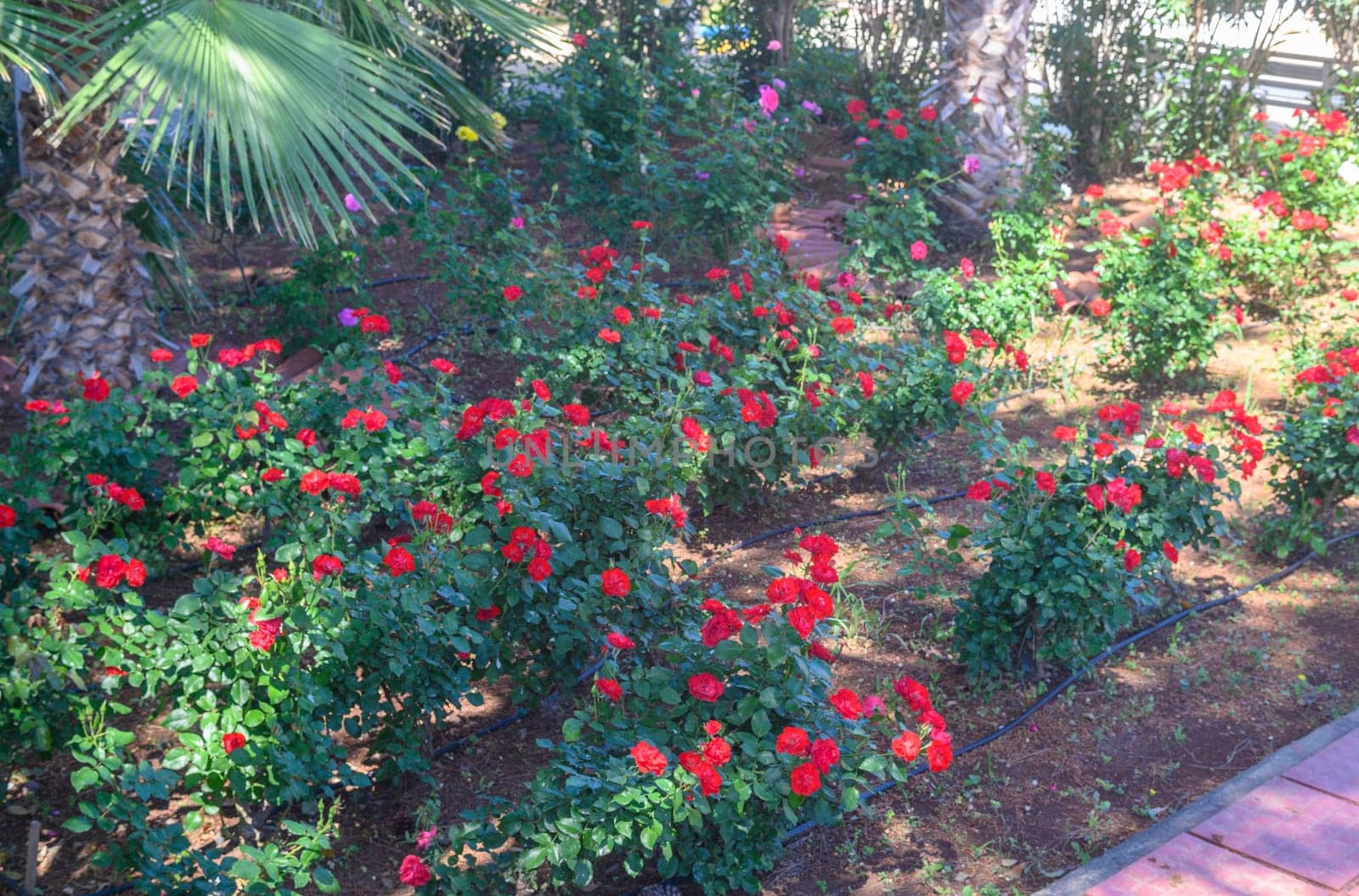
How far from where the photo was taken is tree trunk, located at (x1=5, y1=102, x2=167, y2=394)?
14.5 ft

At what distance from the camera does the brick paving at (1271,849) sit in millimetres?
2643

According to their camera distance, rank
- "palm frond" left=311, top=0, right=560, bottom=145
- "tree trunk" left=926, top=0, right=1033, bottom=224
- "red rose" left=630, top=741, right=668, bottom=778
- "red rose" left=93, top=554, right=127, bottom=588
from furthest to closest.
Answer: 1. "tree trunk" left=926, top=0, right=1033, bottom=224
2. "palm frond" left=311, top=0, right=560, bottom=145
3. "red rose" left=93, top=554, right=127, bottom=588
4. "red rose" left=630, top=741, right=668, bottom=778

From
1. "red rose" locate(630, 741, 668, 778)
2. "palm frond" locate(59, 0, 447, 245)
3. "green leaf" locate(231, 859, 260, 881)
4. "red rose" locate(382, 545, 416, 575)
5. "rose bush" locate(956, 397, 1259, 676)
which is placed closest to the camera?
"green leaf" locate(231, 859, 260, 881)

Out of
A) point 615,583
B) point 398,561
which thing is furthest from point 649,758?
point 398,561

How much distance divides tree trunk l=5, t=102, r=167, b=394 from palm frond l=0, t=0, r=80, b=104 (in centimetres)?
30

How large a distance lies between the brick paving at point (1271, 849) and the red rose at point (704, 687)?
918 millimetres

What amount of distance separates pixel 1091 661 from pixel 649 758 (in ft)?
5.76

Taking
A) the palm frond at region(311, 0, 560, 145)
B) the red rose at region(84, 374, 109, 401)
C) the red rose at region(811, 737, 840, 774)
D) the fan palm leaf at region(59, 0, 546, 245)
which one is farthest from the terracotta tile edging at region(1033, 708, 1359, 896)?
the palm frond at region(311, 0, 560, 145)

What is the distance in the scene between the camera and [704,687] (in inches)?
101

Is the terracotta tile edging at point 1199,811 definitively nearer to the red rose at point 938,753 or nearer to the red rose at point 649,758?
the red rose at point 938,753

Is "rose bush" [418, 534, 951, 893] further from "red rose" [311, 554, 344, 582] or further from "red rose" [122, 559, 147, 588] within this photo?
"red rose" [122, 559, 147, 588]

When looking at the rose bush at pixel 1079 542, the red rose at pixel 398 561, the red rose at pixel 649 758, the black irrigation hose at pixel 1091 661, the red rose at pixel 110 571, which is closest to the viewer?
the red rose at pixel 649 758

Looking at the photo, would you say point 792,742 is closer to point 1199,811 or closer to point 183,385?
point 1199,811

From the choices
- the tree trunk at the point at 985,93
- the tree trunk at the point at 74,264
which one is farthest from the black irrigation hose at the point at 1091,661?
the tree trunk at the point at 985,93
